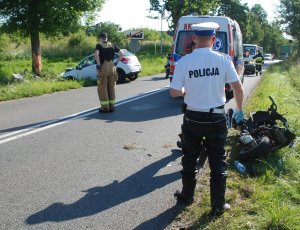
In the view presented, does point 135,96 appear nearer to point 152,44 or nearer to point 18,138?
point 18,138

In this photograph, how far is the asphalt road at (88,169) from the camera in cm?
389

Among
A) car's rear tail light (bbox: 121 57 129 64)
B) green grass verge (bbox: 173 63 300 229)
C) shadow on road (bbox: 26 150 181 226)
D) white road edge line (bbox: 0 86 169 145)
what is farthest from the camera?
car's rear tail light (bbox: 121 57 129 64)

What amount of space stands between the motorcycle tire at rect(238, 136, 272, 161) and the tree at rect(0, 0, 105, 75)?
45.1ft

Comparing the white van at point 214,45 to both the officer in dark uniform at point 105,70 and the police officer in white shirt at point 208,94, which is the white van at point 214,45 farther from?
the police officer in white shirt at point 208,94

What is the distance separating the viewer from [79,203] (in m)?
4.20

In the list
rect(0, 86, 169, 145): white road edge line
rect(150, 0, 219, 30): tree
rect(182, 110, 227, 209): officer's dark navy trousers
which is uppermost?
rect(150, 0, 219, 30): tree

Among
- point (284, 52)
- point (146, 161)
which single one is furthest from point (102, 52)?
point (284, 52)

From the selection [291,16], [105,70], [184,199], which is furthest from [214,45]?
[291,16]

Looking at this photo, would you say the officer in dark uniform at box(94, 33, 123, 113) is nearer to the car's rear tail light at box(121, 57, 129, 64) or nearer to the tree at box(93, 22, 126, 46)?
the car's rear tail light at box(121, 57, 129, 64)

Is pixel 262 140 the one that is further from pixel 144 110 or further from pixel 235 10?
pixel 235 10

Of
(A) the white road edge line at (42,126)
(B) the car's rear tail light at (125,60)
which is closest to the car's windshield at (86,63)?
(B) the car's rear tail light at (125,60)

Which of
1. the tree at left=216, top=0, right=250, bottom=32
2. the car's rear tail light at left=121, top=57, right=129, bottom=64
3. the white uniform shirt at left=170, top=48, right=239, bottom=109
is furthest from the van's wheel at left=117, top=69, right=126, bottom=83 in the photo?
the tree at left=216, top=0, right=250, bottom=32

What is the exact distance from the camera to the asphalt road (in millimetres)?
3888

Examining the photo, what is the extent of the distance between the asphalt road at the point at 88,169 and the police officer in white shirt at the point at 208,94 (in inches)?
25.4
